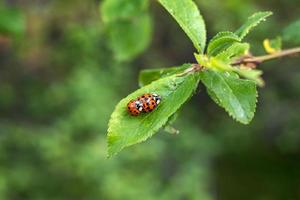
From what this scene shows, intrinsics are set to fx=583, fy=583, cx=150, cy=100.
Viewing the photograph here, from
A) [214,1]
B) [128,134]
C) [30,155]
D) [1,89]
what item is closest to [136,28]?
[128,134]

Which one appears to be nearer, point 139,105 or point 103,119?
point 139,105

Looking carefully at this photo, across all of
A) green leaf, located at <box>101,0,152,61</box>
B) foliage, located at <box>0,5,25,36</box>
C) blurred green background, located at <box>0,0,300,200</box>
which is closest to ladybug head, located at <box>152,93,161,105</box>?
green leaf, located at <box>101,0,152,61</box>

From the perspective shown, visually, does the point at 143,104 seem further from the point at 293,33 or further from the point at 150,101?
the point at 293,33

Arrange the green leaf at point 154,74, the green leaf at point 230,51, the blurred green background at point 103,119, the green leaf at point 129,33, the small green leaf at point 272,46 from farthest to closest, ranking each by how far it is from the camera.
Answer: the blurred green background at point 103,119 → the green leaf at point 129,33 → the small green leaf at point 272,46 → the green leaf at point 154,74 → the green leaf at point 230,51

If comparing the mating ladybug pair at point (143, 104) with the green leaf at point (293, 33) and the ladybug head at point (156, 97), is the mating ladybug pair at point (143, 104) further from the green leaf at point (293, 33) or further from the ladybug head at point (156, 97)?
the green leaf at point (293, 33)

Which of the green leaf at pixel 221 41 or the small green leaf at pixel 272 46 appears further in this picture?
the small green leaf at pixel 272 46

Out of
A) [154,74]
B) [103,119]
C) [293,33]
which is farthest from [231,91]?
[103,119]

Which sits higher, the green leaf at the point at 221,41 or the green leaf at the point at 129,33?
the green leaf at the point at 129,33

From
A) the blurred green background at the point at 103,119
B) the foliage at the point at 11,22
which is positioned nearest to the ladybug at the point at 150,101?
the foliage at the point at 11,22
